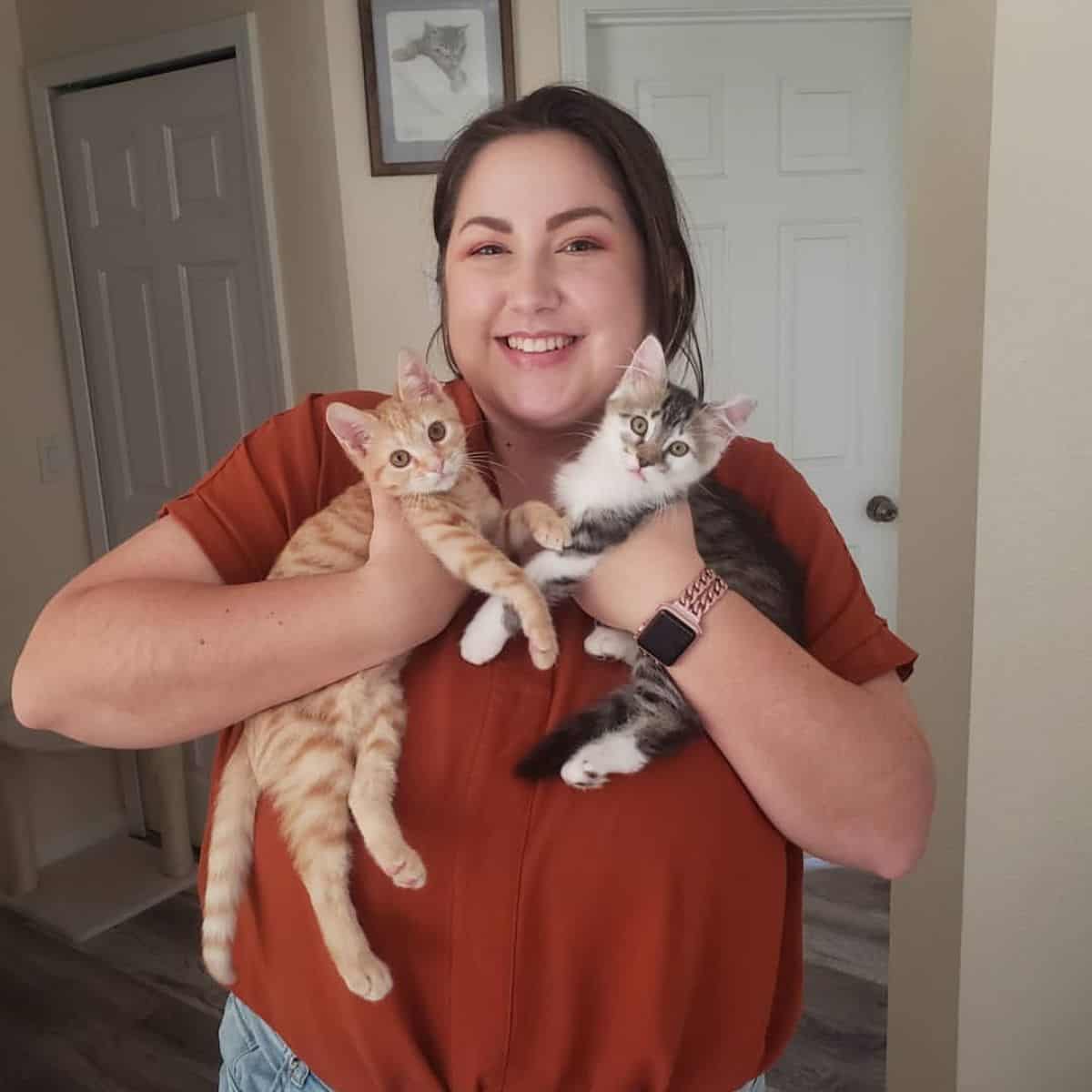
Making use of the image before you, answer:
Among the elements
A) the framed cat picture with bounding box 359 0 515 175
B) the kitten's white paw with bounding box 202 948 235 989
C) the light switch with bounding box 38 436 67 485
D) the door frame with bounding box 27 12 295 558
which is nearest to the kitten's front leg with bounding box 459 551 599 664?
the kitten's white paw with bounding box 202 948 235 989

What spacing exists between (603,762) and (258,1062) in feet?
1.54

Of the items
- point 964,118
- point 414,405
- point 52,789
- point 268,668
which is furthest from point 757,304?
point 52,789

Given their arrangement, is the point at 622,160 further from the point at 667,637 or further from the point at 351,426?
the point at 667,637

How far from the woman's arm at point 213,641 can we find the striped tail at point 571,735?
13 cm

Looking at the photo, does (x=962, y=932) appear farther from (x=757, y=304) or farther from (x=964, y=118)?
(x=757, y=304)

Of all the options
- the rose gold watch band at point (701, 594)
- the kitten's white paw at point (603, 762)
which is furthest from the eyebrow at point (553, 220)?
the kitten's white paw at point (603, 762)

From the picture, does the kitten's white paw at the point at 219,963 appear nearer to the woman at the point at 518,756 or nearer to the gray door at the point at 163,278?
the woman at the point at 518,756

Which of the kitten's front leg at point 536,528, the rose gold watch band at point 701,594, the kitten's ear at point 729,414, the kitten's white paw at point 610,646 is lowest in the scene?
the kitten's white paw at point 610,646

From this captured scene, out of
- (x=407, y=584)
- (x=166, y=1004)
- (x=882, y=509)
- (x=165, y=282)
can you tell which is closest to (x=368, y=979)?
(x=407, y=584)

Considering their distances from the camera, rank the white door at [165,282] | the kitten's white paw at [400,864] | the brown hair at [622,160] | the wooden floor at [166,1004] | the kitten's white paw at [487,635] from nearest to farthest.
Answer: the kitten's white paw at [400,864]
the kitten's white paw at [487,635]
the brown hair at [622,160]
the wooden floor at [166,1004]
the white door at [165,282]

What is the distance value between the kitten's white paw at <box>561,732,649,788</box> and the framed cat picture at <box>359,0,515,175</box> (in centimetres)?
192

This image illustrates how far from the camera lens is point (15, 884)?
3156 millimetres

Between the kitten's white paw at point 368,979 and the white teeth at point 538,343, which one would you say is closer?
the kitten's white paw at point 368,979

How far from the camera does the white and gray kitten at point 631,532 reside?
88 centimetres
